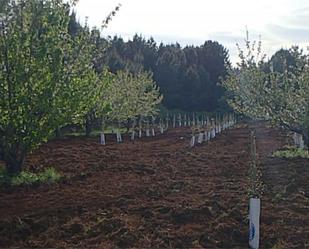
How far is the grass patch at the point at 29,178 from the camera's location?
36.9ft

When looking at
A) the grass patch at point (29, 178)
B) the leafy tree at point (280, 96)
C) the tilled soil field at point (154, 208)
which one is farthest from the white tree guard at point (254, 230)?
the leafy tree at point (280, 96)

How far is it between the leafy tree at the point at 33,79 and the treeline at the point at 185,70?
35.7 m

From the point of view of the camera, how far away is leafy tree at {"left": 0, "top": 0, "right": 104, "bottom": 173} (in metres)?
11.4

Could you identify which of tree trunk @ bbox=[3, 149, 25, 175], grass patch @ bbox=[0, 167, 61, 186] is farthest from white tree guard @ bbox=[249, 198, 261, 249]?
tree trunk @ bbox=[3, 149, 25, 175]

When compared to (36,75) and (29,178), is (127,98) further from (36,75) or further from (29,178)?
(29,178)

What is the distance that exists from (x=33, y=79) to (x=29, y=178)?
2.09 meters

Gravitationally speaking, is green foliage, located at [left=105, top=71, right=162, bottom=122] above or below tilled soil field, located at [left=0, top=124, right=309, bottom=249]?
above

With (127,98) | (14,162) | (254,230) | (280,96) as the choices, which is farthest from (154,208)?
(127,98)

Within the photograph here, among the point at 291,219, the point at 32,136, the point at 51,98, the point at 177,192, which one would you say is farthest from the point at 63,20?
the point at 291,219

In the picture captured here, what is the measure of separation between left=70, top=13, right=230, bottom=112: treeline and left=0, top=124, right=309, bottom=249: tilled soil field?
36124mm

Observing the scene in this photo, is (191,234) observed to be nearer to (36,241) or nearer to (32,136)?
(36,241)

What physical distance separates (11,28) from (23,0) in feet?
2.23

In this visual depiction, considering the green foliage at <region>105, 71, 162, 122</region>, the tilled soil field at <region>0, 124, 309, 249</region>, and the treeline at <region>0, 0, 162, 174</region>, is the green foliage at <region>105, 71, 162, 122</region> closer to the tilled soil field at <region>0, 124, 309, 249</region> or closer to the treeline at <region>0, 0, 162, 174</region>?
the treeline at <region>0, 0, 162, 174</region>

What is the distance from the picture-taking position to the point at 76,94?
12.0 meters
